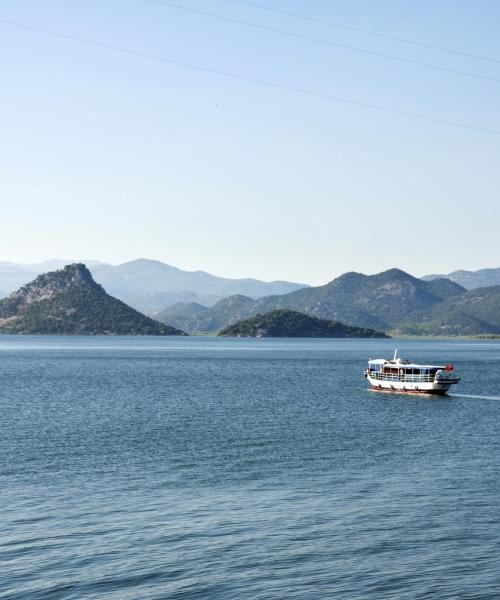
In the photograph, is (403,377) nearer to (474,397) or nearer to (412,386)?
(412,386)

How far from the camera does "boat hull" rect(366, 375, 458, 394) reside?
165750 millimetres

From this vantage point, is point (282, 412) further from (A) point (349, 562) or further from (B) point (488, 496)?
(A) point (349, 562)

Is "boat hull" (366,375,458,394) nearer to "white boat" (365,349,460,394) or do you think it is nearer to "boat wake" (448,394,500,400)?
"white boat" (365,349,460,394)

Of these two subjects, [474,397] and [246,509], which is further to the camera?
[474,397]

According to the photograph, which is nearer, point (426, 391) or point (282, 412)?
point (282, 412)

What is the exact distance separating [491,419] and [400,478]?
184 feet

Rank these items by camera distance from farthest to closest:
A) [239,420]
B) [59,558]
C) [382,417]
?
[382,417]
[239,420]
[59,558]

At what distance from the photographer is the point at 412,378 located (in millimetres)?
174625

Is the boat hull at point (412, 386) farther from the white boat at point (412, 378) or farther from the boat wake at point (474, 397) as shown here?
the boat wake at point (474, 397)

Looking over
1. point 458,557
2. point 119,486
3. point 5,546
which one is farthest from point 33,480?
point 458,557

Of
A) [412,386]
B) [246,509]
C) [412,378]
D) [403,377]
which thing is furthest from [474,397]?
[246,509]

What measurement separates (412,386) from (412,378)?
249 centimetres

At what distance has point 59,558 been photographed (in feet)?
148

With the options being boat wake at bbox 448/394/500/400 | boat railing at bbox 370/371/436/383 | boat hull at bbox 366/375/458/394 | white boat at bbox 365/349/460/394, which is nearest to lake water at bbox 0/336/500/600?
boat wake at bbox 448/394/500/400
